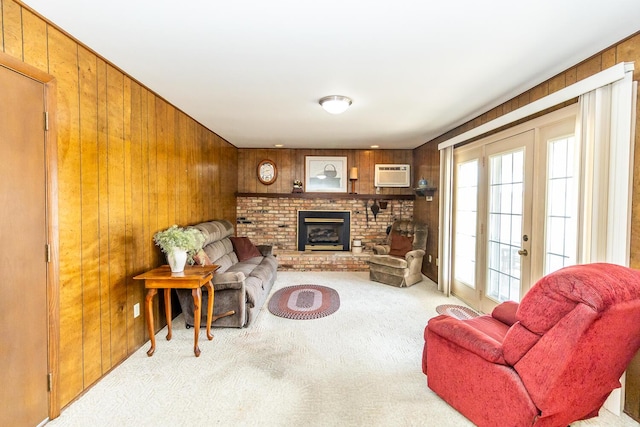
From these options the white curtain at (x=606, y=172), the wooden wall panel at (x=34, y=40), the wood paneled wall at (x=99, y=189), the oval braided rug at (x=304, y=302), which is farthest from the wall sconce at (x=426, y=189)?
the wooden wall panel at (x=34, y=40)

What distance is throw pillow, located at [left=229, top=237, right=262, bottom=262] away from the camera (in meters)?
4.53

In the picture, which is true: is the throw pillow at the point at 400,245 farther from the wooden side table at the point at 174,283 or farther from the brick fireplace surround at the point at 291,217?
the wooden side table at the point at 174,283

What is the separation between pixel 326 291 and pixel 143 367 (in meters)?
2.49

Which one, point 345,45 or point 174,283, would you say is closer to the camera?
point 345,45

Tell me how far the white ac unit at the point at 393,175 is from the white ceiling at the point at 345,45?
8.63 feet

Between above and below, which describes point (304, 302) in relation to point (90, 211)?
below

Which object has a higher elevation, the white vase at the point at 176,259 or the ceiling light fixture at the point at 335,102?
the ceiling light fixture at the point at 335,102

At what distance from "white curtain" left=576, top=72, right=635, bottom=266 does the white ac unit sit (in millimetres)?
3795

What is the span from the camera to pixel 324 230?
603cm

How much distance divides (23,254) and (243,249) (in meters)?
3.03

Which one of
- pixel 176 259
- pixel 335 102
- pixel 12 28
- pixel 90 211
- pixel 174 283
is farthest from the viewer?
pixel 335 102

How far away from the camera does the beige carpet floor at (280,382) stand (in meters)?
1.81

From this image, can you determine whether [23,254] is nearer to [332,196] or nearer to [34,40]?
[34,40]

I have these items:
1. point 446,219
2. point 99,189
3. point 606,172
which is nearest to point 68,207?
point 99,189
